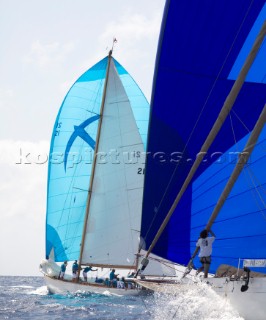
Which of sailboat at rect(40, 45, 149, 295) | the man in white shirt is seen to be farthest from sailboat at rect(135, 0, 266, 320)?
sailboat at rect(40, 45, 149, 295)

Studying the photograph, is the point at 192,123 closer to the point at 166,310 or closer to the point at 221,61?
the point at 221,61

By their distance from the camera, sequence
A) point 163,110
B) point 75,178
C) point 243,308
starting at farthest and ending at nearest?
1. point 75,178
2. point 163,110
3. point 243,308

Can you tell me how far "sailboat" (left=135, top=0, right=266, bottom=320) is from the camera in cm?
1197

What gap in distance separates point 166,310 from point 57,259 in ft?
63.9

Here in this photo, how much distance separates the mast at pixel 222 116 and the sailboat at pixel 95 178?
16901mm

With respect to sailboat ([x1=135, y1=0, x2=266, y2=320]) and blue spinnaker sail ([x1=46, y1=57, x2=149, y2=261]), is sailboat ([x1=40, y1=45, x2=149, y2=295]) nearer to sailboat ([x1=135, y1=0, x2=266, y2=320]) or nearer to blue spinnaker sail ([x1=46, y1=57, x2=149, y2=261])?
blue spinnaker sail ([x1=46, y1=57, x2=149, y2=261])

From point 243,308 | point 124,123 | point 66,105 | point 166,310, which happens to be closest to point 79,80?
point 66,105

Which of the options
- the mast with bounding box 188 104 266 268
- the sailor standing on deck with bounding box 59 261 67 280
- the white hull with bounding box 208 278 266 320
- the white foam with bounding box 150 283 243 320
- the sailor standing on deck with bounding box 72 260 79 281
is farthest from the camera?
the sailor standing on deck with bounding box 72 260 79 281

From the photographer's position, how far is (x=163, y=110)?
1430cm

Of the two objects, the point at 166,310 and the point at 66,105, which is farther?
the point at 66,105

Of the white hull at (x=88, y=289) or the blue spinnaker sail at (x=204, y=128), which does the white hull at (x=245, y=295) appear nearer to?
the blue spinnaker sail at (x=204, y=128)

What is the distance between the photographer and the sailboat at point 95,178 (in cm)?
3048

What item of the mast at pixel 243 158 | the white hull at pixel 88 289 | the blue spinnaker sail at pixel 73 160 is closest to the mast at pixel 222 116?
the mast at pixel 243 158

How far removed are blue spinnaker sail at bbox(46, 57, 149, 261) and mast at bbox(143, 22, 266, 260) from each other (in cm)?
1820
